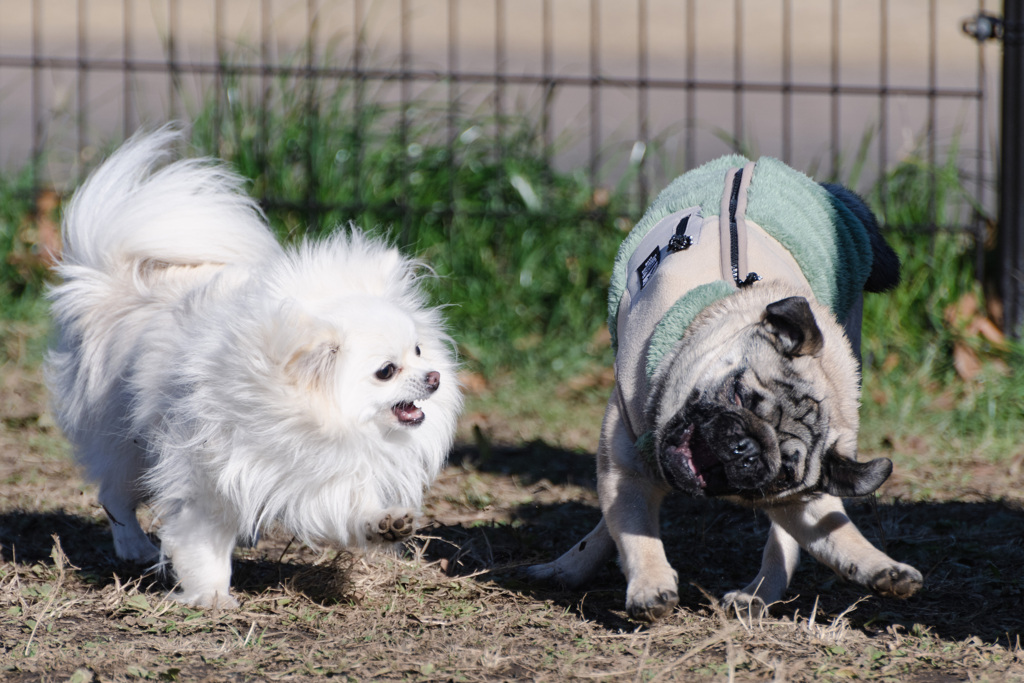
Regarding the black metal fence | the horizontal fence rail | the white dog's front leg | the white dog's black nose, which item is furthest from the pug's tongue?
the black metal fence

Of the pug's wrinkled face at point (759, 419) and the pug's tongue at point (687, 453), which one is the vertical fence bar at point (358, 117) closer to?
the pug's wrinkled face at point (759, 419)

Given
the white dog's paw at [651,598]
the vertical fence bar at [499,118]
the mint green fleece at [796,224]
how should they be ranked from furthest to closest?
the vertical fence bar at [499,118], the mint green fleece at [796,224], the white dog's paw at [651,598]

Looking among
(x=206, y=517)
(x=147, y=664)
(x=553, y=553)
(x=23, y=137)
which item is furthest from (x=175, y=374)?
(x=23, y=137)

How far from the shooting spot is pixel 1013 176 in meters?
5.59

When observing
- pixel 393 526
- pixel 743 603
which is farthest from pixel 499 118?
pixel 743 603

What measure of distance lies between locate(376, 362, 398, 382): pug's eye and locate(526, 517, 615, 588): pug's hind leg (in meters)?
0.76

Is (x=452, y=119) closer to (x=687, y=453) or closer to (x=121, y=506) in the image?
(x=121, y=506)

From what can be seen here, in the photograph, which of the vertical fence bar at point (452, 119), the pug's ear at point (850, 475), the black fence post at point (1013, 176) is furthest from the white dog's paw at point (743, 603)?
the vertical fence bar at point (452, 119)

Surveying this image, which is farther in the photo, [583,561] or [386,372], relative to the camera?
[583,561]

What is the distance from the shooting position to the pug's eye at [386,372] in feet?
9.43

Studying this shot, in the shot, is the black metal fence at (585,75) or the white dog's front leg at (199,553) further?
the black metal fence at (585,75)

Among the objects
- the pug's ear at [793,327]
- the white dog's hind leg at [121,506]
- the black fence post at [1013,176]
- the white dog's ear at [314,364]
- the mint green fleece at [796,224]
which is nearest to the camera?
the pug's ear at [793,327]

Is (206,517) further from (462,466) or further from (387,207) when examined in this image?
(387,207)

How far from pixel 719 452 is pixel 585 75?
35.5 feet
